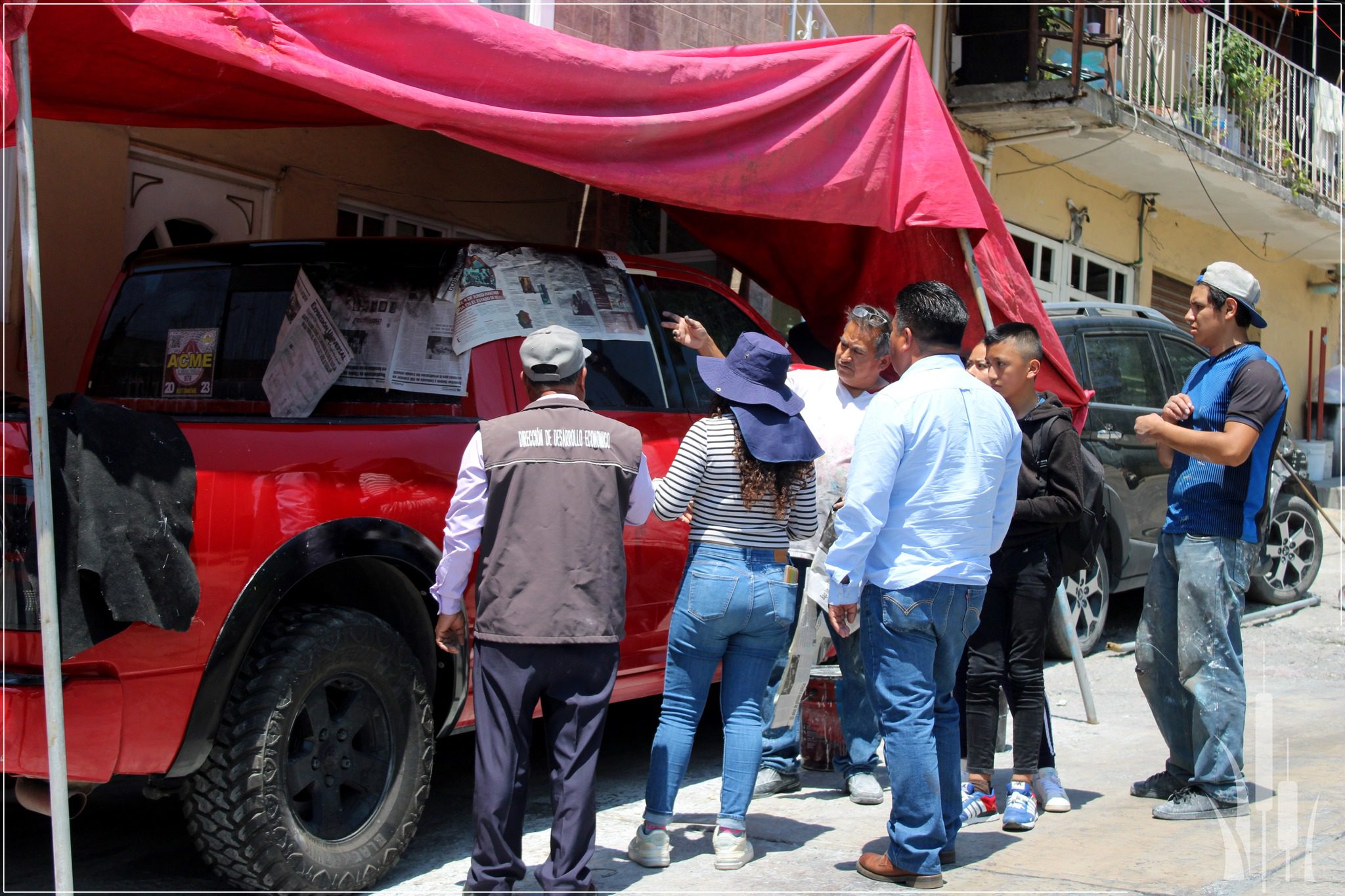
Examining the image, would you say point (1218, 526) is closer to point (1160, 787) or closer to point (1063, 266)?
point (1160, 787)

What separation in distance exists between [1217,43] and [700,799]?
1168cm

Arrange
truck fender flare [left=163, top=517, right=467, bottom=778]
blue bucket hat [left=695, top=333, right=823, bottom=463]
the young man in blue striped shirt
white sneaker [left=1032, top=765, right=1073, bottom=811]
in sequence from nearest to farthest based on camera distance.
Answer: truck fender flare [left=163, top=517, right=467, bottom=778], blue bucket hat [left=695, top=333, right=823, bottom=463], the young man in blue striped shirt, white sneaker [left=1032, top=765, right=1073, bottom=811]

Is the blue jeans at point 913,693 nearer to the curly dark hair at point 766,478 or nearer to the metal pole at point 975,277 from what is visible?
the curly dark hair at point 766,478

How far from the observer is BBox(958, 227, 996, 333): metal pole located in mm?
5297

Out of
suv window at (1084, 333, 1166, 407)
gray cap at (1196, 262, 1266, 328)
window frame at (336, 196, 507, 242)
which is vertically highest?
window frame at (336, 196, 507, 242)

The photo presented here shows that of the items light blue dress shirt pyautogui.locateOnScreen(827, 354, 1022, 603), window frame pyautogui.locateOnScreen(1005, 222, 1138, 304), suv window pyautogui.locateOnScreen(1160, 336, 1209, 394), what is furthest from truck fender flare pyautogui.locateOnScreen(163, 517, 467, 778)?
window frame pyautogui.locateOnScreen(1005, 222, 1138, 304)

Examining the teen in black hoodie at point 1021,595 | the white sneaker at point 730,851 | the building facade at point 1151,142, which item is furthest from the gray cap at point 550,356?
the building facade at point 1151,142

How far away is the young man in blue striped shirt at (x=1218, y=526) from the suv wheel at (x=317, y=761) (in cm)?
268

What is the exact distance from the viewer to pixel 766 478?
4.05 metres

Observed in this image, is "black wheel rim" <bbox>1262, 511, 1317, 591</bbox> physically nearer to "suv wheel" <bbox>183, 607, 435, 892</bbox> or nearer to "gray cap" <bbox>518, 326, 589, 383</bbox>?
"gray cap" <bbox>518, 326, 589, 383</bbox>

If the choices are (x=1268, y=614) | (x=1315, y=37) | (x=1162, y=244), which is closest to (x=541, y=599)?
(x=1268, y=614)

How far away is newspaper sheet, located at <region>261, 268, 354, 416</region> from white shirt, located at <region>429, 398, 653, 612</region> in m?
1.09

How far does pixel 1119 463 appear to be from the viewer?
727 centimetres

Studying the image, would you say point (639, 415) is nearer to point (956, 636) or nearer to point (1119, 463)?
point (956, 636)
